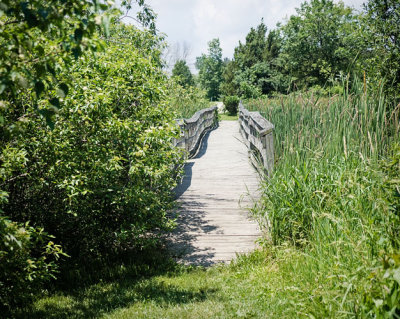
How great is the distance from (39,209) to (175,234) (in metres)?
2.08

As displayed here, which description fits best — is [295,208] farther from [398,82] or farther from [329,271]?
[398,82]

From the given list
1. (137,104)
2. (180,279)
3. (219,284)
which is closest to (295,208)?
(219,284)

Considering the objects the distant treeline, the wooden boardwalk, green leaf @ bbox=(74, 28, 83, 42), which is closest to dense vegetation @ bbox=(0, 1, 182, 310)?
the wooden boardwalk

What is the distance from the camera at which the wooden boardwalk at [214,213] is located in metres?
5.14

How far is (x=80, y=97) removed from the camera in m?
4.00

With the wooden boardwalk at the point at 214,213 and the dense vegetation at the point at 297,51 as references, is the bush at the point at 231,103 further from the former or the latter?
the wooden boardwalk at the point at 214,213

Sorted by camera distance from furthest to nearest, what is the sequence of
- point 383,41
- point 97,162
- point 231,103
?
1. point 231,103
2. point 383,41
3. point 97,162

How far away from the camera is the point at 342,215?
3.28 metres

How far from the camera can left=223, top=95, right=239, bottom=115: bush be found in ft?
110

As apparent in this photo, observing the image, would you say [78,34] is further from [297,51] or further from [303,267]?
[297,51]

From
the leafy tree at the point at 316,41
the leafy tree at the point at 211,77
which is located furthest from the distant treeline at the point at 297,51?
the leafy tree at the point at 211,77

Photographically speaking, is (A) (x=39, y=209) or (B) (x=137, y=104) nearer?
(A) (x=39, y=209)

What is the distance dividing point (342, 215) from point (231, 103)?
1229 inches

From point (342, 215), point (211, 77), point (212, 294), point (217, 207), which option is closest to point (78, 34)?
point (342, 215)
